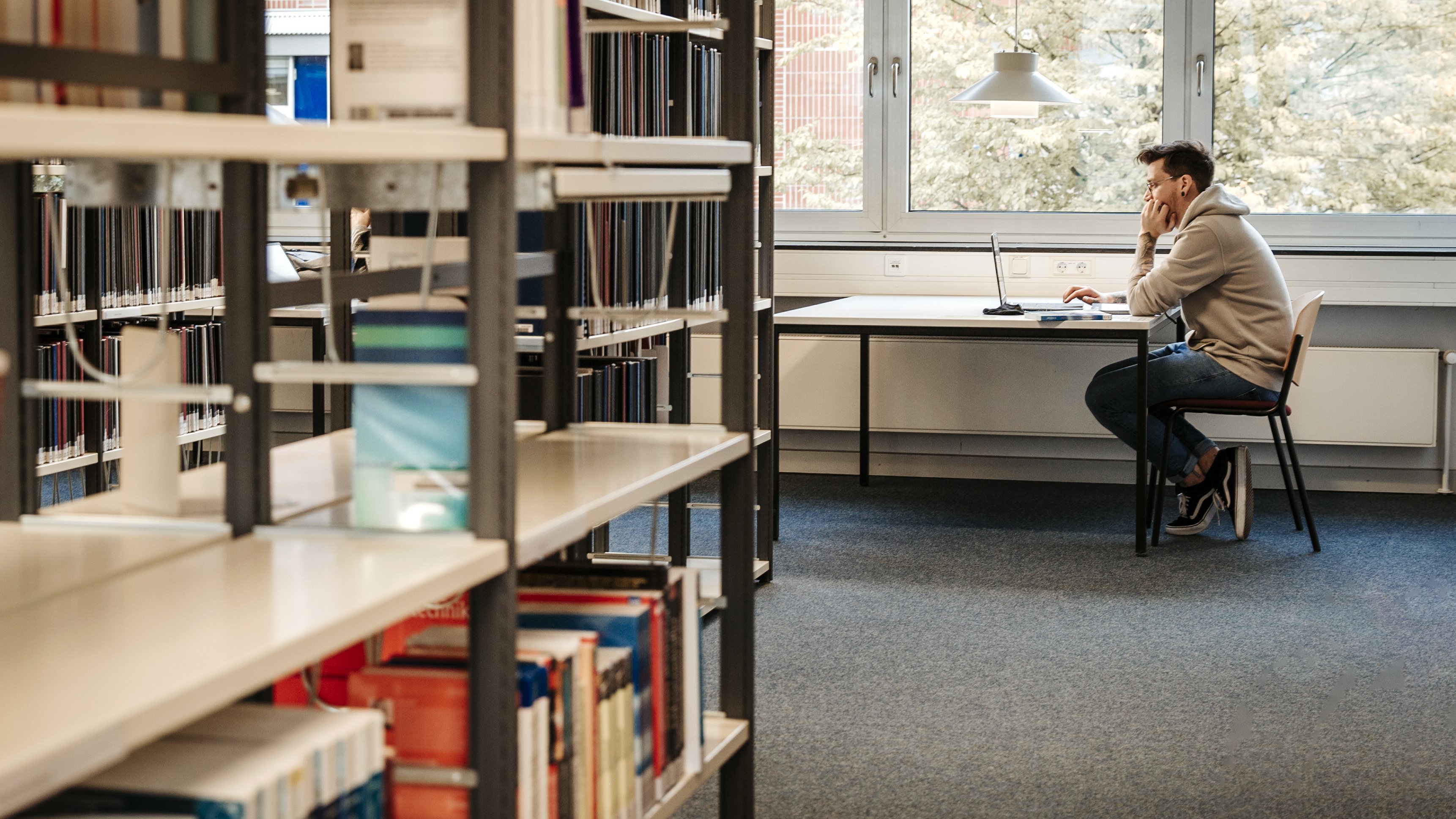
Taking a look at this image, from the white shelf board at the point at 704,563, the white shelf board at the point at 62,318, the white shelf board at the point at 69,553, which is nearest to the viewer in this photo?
the white shelf board at the point at 69,553

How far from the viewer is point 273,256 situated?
4.67 m

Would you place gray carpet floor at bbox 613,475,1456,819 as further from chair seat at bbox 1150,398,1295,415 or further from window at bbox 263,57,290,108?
window at bbox 263,57,290,108

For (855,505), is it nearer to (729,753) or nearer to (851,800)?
(851,800)

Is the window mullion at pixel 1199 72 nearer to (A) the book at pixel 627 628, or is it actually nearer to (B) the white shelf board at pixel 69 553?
(A) the book at pixel 627 628

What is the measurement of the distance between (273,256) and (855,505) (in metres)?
2.14

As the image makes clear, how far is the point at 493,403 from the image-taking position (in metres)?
1.21

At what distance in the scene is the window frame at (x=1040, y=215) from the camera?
5289mm

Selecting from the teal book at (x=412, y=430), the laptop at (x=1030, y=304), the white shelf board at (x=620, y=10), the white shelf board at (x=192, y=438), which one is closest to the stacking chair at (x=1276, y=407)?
the laptop at (x=1030, y=304)

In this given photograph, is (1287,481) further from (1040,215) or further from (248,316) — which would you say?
(248,316)

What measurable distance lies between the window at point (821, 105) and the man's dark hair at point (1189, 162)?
134cm

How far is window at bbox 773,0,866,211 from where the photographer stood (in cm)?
566

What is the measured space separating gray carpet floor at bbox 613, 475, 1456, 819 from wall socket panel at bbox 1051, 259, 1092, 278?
37.0 inches

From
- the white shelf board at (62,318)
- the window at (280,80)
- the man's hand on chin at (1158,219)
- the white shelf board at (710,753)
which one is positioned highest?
the window at (280,80)

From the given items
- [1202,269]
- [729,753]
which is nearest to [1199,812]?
[729,753]
